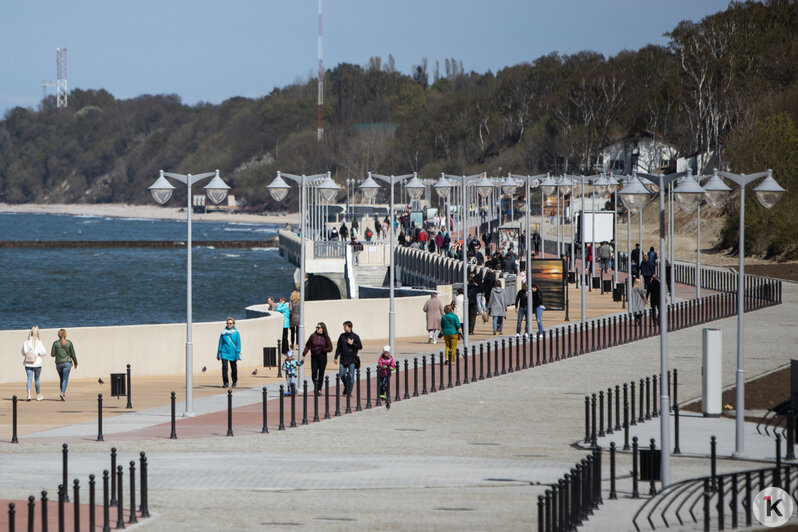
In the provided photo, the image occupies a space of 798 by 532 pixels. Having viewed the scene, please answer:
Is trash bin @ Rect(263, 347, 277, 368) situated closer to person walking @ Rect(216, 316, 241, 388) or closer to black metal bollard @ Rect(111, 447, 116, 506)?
person walking @ Rect(216, 316, 241, 388)

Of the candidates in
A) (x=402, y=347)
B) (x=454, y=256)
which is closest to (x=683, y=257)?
(x=454, y=256)

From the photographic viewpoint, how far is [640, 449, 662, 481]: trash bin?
14.5m

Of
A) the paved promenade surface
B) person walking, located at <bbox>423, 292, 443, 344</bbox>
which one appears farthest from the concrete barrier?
person walking, located at <bbox>423, 292, 443, 344</bbox>

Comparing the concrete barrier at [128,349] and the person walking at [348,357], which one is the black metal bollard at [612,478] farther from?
the concrete barrier at [128,349]

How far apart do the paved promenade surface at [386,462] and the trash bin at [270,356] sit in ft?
9.43

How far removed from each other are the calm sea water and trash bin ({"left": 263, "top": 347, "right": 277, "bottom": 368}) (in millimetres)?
38377

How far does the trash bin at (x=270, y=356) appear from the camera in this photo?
2723 centimetres

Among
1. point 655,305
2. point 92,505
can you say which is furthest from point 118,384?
point 655,305

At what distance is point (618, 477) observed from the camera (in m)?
15.5

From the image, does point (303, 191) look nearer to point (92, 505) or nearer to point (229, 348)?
point (229, 348)

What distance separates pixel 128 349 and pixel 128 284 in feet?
226

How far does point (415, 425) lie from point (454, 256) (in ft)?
129

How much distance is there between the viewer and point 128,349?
27359 millimetres

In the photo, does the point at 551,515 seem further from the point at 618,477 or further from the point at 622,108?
the point at 622,108
